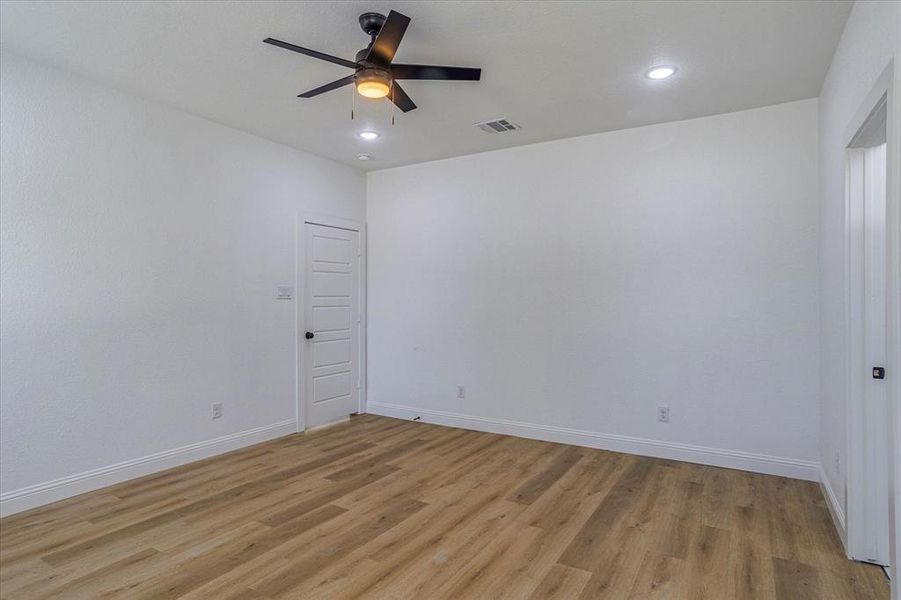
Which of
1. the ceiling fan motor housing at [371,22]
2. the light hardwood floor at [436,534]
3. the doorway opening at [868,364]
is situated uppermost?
the ceiling fan motor housing at [371,22]

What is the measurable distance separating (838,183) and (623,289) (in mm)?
1731

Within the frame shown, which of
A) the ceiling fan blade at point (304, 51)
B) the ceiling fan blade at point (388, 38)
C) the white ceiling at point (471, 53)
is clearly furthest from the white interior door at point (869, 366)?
the ceiling fan blade at point (304, 51)

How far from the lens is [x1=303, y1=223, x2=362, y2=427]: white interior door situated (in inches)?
199

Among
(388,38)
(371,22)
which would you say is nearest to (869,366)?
(388,38)

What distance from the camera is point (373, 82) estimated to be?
8.39ft

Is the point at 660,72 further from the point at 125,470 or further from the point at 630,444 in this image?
the point at 125,470

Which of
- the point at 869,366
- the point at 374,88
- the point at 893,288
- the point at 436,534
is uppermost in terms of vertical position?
the point at 374,88

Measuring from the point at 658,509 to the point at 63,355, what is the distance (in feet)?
13.3

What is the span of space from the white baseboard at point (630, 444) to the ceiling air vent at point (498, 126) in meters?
2.79

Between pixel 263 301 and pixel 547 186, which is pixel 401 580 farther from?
pixel 547 186

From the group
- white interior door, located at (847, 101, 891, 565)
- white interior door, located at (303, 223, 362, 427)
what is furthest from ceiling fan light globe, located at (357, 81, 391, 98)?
white interior door, located at (303, 223, 362, 427)

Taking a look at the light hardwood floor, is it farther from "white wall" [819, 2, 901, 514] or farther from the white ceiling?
the white ceiling

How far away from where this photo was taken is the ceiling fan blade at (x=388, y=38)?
2.22 m

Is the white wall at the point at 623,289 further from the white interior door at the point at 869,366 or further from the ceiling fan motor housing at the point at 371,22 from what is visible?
→ the ceiling fan motor housing at the point at 371,22
